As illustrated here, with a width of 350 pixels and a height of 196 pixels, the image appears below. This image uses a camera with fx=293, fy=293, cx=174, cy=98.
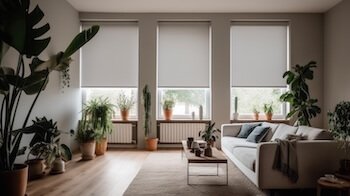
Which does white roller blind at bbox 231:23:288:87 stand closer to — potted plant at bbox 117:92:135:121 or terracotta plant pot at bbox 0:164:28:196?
potted plant at bbox 117:92:135:121

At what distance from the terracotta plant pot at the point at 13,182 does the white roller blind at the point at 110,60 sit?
157 inches

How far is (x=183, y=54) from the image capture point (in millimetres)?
7129

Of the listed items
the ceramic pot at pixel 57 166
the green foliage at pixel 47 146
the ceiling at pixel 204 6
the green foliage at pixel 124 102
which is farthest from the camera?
the green foliage at pixel 124 102

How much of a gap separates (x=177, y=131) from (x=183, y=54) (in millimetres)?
1871

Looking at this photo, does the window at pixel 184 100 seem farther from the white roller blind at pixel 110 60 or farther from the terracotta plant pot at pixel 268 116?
the terracotta plant pot at pixel 268 116

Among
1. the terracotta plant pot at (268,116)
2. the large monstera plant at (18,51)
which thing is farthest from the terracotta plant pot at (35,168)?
the terracotta plant pot at (268,116)

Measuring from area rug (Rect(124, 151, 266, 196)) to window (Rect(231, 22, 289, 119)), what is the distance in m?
2.52

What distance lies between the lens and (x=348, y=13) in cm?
604

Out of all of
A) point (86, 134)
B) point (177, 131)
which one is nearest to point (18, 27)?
point (86, 134)

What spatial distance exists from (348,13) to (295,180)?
14.1 feet

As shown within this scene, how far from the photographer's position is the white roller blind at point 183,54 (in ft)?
23.4

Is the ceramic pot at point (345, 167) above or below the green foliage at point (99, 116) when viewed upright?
below

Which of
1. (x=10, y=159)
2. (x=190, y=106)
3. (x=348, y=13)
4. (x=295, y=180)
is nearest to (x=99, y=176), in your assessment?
(x=10, y=159)

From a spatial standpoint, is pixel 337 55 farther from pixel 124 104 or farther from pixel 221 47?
pixel 124 104
